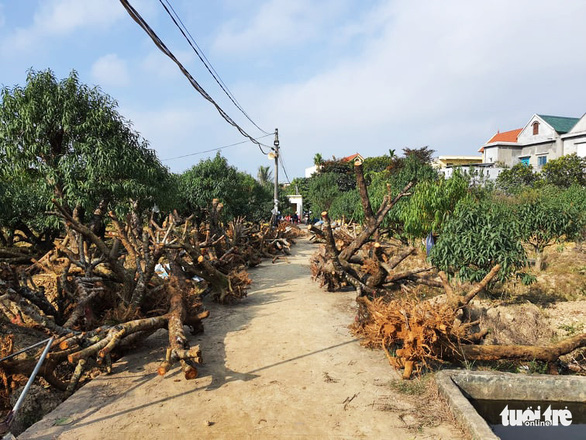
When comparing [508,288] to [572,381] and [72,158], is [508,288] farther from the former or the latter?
[72,158]

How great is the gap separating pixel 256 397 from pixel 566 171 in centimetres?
2749

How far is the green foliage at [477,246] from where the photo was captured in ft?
25.5

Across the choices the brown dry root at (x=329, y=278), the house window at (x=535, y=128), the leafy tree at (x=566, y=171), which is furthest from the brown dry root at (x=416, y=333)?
the house window at (x=535, y=128)

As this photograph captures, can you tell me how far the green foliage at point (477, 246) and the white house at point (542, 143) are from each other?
26.6 metres

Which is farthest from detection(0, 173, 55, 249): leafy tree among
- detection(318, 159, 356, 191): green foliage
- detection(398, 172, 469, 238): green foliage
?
detection(318, 159, 356, 191): green foliage

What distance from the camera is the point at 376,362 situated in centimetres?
534

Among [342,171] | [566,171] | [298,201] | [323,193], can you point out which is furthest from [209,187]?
[298,201]

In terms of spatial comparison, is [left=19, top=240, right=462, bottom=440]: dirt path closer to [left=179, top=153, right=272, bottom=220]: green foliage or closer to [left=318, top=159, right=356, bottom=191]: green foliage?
[left=179, top=153, right=272, bottom=220]: green foliage

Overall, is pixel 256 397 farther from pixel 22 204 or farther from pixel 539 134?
pixel 539 134

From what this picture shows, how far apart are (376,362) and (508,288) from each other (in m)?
5.84

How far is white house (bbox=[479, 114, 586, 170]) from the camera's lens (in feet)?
95.2

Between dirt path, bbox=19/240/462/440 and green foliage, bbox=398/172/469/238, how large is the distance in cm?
628

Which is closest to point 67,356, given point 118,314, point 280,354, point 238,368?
point 118,314

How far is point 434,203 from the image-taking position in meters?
11.4
